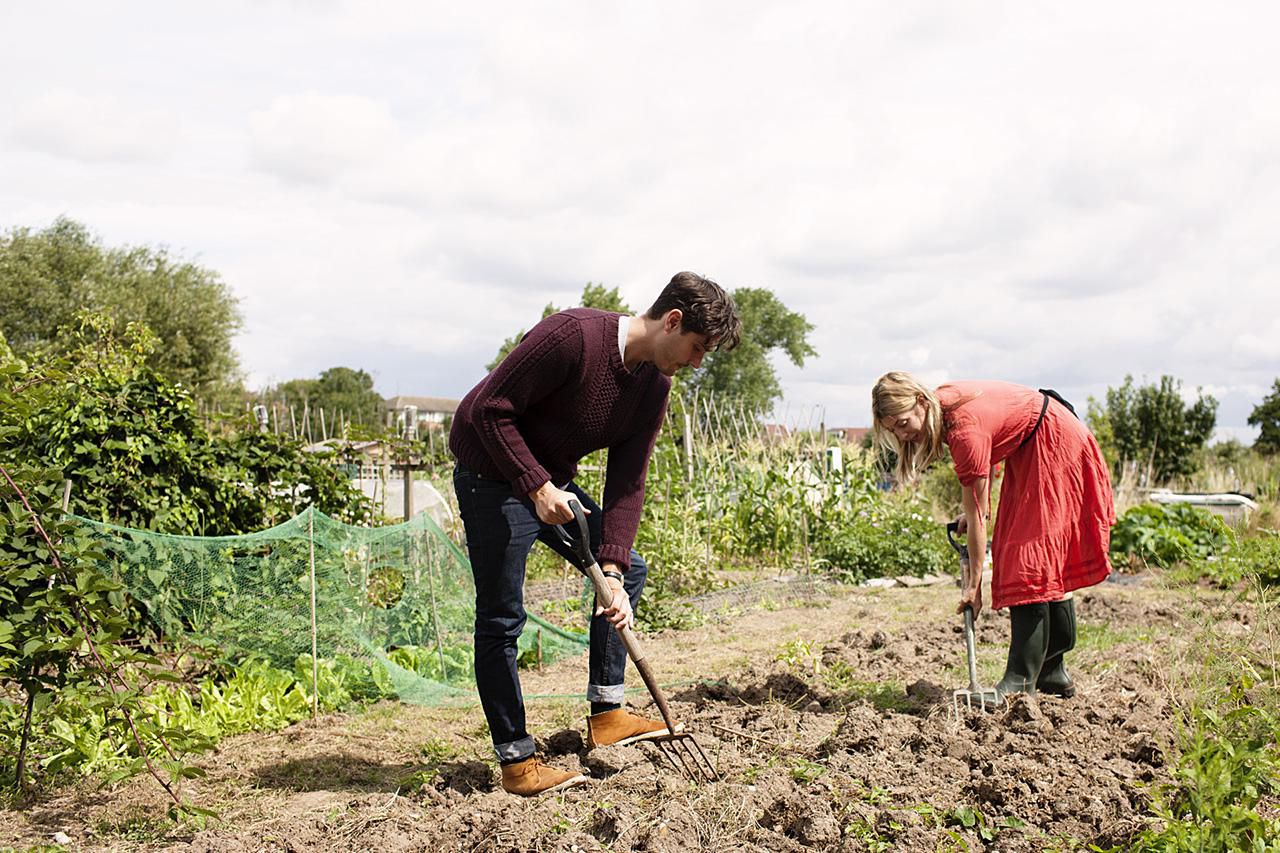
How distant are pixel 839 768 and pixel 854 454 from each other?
26.9ft

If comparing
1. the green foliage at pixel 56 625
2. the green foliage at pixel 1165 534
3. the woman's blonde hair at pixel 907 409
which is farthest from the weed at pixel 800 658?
the green foliage at pixel 1165 534

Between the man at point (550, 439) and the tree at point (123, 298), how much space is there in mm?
23451

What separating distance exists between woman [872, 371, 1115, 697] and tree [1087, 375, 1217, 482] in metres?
17.5

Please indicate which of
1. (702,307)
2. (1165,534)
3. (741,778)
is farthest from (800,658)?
(1165,534)

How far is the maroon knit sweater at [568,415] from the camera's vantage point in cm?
291

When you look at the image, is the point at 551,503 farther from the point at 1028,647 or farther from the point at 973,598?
the point at 1028,647

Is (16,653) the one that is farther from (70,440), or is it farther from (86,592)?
(70,440)

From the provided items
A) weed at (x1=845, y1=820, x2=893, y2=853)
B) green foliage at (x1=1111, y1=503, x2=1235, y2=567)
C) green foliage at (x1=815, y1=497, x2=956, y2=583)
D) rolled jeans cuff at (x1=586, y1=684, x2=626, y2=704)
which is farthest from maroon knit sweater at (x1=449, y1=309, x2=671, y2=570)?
green foliage at (x1=1111, y1=503, x2=1235, y2=567)

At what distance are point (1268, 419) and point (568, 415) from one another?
32412mm

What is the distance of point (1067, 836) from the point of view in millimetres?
2535

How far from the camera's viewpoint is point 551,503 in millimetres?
2912

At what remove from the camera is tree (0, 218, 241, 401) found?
2480 centimetres

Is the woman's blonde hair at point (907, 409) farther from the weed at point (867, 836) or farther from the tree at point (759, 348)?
the tree at point (759, 348)

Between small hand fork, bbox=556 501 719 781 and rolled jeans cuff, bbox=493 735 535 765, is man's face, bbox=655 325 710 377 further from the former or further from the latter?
rolled jeans cuff, bbox=493 735 535 765
